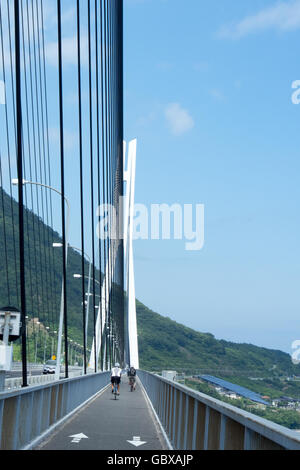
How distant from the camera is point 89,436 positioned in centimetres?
1189

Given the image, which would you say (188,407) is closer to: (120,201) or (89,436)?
(89,436)

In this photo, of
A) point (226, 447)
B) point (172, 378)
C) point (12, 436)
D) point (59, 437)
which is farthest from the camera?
point (172, 378)

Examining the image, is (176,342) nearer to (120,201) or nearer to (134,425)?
(120,201)

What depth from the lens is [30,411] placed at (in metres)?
10.0

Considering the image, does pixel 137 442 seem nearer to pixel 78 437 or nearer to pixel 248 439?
pixel 78 437

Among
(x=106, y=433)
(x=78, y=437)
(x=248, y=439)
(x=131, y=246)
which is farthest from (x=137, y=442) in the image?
(x=131, y=246)

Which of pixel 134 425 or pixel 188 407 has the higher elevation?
pixel 188 407

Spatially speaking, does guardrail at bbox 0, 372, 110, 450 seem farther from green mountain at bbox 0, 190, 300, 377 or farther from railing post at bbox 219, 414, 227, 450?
green mountain at bbox 0, 190, 300, 377

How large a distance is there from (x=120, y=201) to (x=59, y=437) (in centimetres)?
5605

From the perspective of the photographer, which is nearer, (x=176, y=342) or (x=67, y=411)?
(x=67, y=411)

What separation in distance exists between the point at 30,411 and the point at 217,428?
412 cm

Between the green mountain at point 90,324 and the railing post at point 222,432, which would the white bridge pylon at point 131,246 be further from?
the railing post at point 222,432
